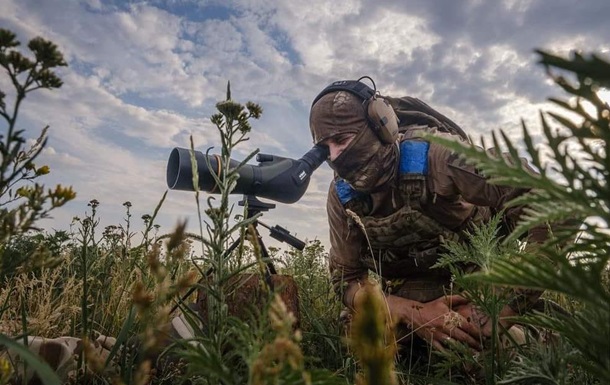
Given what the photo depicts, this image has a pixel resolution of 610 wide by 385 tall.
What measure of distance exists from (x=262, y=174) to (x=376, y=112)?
112cm

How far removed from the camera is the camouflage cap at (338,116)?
12.5ft

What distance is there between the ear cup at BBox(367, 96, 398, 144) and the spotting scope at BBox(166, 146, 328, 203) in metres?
0.48

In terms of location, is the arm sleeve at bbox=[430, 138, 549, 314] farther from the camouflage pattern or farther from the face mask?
the face mask

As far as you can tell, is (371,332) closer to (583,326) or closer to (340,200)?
(583,326)

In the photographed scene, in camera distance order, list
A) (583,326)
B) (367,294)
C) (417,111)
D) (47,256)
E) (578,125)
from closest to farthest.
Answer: (367,294)
(578,125)
(583,326)
(47,256)
(417,111)

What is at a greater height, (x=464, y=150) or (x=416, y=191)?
(x=416, y=191)

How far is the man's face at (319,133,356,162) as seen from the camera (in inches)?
149

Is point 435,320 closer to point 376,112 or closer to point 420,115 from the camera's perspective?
point 376,112

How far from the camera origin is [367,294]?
0.36 metres

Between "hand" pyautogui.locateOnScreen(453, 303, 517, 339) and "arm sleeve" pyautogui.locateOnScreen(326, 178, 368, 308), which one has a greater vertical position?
"arm sleeve" pyautogui.locateOnScreen(326, 178, 368, 308)

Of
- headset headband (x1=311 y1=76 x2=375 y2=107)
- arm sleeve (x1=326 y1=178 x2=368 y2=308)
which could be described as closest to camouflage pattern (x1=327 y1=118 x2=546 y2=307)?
arm sleeve (x1=326 y1=178 x2=368 y2=308)

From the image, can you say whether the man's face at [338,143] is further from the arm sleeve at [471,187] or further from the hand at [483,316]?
the hand at [483,316]

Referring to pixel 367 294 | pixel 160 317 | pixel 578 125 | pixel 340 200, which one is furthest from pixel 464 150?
pixel 340 200

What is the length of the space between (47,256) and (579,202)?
3.03ft
